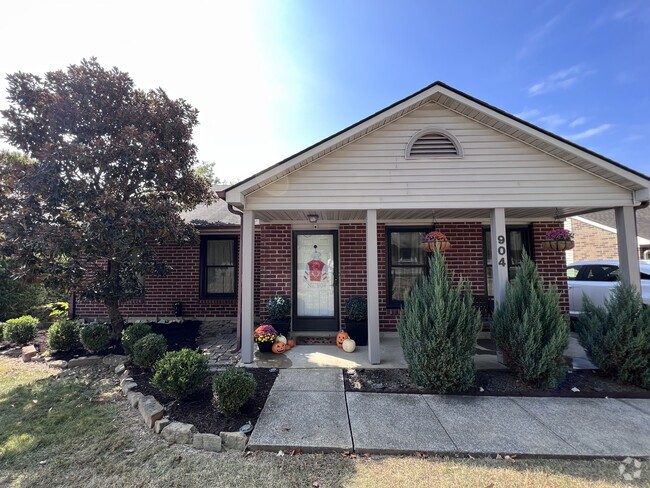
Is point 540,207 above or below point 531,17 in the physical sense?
below

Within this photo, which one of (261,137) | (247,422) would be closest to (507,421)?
(247,422)

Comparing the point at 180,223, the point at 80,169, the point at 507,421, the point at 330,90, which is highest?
the point at 330,90

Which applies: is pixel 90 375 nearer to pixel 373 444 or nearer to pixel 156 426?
pixel 156 426

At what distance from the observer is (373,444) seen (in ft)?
9.50

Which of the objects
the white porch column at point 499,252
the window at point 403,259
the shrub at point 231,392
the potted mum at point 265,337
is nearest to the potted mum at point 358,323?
the window at point 403,259

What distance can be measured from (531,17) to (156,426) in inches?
452

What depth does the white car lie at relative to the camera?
24.2ft

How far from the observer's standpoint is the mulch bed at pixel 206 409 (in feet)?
10.5

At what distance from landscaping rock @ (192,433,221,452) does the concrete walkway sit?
1.11ft

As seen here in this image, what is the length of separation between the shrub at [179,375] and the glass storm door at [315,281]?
10.4ft

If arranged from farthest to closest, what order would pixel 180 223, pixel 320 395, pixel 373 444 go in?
pixel 180 223 < pixel 320 395 < pixel 373 444

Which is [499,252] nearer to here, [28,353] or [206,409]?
[206,409]

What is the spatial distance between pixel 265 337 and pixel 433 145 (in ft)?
15.3

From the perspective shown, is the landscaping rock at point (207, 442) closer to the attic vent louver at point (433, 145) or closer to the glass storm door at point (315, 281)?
the glass storm door at point (315, 281)
